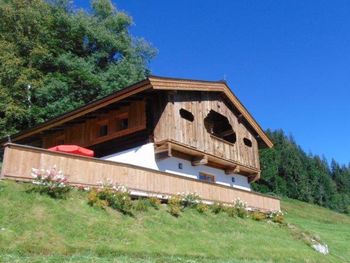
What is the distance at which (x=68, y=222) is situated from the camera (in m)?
12.3

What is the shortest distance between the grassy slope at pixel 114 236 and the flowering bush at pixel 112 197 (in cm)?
37

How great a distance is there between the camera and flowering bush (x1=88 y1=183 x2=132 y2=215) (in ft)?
47.2

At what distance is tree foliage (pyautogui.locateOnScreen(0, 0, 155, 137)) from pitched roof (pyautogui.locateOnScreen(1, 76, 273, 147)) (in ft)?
35.9

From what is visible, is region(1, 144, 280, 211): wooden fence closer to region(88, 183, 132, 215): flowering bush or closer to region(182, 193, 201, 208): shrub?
region(182, 193, 201, 208): shrub

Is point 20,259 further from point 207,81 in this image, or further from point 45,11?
point 45,11

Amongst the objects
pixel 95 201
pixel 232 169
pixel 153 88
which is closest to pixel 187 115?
pixel 153 88

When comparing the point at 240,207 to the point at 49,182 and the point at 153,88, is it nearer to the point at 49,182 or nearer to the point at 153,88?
the point at 153,88

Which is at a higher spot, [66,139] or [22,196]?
[66,139]

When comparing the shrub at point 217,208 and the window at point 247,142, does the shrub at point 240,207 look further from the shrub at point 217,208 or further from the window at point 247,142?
the window at point 247,142

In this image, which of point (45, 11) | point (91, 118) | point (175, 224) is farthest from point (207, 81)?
point (45, 11)

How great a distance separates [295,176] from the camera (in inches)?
2726

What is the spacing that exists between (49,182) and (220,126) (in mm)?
18210

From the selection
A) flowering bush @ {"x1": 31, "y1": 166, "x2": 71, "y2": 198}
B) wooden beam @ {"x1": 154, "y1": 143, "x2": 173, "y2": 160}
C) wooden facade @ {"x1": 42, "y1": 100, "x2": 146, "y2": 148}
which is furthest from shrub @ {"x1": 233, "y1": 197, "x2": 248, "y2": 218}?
flowering bush @ {"x1": 31, "y1": 166, "x2": 71, "y2": 198}

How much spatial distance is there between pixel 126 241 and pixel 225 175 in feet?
51.4
